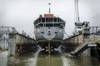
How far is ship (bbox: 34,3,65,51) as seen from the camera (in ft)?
165

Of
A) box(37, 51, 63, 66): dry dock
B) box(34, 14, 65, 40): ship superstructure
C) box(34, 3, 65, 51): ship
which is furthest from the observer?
box(34, 14, 65, 40): ship superstructure

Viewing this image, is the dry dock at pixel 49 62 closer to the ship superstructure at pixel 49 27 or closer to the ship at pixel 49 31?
the ship at pixel 49 31

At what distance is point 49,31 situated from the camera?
52469 mm

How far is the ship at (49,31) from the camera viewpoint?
50306 millimetres

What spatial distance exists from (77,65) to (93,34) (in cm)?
1299

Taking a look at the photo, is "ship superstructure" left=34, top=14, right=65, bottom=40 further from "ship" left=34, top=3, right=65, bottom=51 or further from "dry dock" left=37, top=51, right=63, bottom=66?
"dry dock" left=37, top=51, right=63, bottom=66

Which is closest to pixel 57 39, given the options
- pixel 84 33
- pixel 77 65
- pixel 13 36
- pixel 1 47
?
pixel 84 33

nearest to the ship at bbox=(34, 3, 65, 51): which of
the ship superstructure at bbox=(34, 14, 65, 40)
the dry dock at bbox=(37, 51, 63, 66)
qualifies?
the ship superstructure at bbox=(34, 14, 65, 40)

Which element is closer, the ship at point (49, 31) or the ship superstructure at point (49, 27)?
the ship at point (49, 31)

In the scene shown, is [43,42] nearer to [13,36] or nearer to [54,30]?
[54,30]

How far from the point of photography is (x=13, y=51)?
36281 mm

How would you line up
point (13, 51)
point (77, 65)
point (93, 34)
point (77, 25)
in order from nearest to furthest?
point (77, 65)
point (13, 51)
point (93, 34)
point (77, 25)

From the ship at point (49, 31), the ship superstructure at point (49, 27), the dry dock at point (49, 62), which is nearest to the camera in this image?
the dry dock at point (49, 62)

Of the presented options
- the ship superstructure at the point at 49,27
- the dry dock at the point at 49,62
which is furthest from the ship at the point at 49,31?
the dry dock at the point at 49,62
